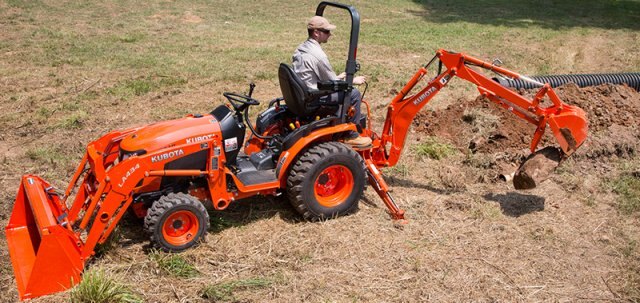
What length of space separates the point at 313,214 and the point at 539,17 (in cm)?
1756

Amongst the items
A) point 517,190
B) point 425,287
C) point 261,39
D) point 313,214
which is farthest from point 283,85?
point 261,39

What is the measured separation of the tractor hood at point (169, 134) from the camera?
5070mm

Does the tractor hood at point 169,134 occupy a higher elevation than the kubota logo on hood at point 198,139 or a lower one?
higher

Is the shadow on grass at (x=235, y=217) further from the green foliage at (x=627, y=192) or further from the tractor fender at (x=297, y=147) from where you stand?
Answer: the green foliage at (x=627, y=192)

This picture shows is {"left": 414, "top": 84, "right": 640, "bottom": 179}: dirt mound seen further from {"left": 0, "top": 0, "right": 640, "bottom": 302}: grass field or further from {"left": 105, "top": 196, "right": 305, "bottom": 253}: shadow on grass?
{"left": 105, "top": 196, "right": 305, "bottom": 253}: shadow on grass

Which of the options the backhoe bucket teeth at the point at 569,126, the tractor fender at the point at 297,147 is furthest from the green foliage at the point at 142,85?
the backhoe bucket teeth at the point at 569,126

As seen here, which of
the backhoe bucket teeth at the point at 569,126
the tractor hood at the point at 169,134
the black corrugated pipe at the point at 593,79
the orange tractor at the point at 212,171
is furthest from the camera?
the black corrugated pipe at the point at 593,79

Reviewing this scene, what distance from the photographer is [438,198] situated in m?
6.66

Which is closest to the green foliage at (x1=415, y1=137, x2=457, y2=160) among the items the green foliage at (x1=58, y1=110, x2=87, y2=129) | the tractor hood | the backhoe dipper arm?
the backhoe dipper arm

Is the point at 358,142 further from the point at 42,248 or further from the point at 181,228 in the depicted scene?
the point at 42,248

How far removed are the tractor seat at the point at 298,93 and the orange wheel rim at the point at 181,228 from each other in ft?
4.95

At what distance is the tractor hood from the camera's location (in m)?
5.07

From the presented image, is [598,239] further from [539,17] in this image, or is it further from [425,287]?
[539,17]

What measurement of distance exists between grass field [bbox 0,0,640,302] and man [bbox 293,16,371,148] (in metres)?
1.22
